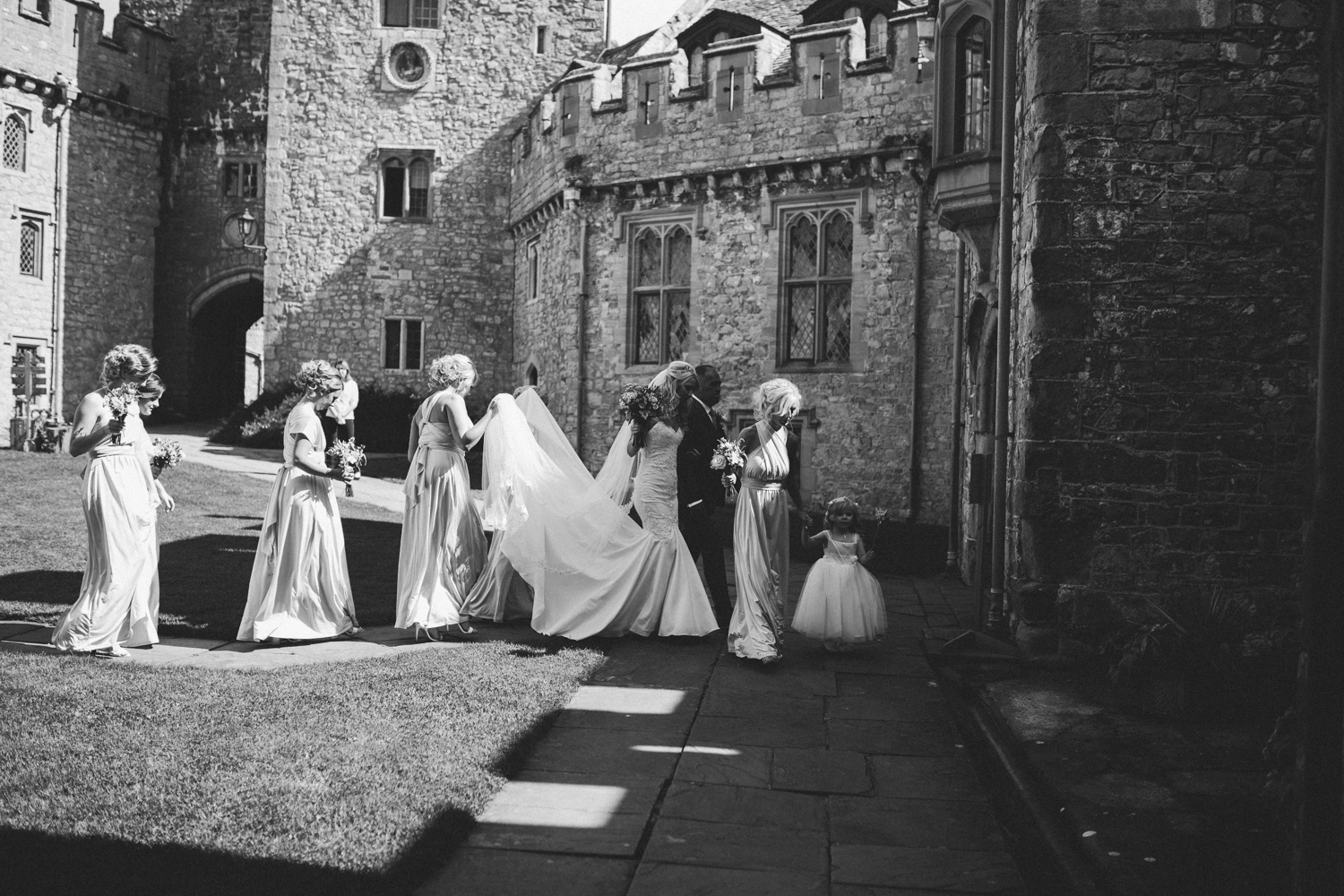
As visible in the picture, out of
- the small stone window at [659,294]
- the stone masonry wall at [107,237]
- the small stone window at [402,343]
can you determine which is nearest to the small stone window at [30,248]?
the stone masonry wall at [107,237]

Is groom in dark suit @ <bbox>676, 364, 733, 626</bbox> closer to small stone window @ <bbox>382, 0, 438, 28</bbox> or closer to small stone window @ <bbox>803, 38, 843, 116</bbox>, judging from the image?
small stone window @ <bbox>803, 38, 843, 116</bbox>

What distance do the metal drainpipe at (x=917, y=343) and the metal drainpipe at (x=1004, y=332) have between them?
8358mm

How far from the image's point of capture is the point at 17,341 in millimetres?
25422

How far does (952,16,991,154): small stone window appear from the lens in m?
10.1

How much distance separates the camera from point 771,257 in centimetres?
1803

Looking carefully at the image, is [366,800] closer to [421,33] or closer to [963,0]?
[963,0]

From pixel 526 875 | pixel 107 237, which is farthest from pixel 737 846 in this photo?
pixel 107 237

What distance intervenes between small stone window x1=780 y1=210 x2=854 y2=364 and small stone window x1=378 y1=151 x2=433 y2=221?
1104 cm

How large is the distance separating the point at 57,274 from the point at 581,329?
45.1 ft

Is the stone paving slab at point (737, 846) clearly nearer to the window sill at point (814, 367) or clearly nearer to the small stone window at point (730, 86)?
the window sill at point (814, 367)

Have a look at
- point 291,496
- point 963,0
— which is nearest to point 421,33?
point 963,0

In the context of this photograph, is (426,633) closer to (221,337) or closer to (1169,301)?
(1169,301)

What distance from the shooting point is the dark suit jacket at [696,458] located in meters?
7.96

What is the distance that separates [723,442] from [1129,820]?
3928mm
